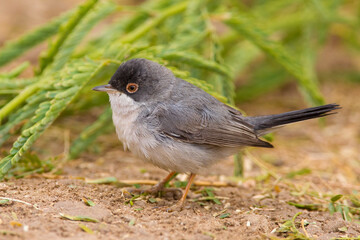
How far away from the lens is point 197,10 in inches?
203

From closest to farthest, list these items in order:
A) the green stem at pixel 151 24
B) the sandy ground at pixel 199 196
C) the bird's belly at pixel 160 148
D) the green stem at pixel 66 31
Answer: the sandy ground at pixel 199 196 → the bird's belly at pixel 160 148 → the green stem at pixel 66 31 → the green stem at pixel 151 24

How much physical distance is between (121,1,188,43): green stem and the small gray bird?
0.83 m

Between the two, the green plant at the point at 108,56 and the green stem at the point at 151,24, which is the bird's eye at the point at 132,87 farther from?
the green stem at the point at 151,24

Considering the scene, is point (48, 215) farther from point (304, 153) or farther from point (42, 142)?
point (304, 153)

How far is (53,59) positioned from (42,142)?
4.50 ft

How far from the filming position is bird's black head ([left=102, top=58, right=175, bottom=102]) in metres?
3.94

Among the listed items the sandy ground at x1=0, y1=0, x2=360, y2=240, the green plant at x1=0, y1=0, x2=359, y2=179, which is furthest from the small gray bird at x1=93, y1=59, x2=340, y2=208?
the sandy ground at x1=0, y1=0, x2=360, y2=240

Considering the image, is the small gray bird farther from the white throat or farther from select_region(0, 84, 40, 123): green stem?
select_region(0, 84, 40, 123): green stem

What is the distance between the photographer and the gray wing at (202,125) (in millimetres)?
3861

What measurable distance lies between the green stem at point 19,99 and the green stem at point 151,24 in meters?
1.11

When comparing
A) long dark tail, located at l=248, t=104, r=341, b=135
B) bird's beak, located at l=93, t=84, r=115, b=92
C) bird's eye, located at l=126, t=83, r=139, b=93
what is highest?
long dark tail, located at l=248, t=104, r=341, b=135

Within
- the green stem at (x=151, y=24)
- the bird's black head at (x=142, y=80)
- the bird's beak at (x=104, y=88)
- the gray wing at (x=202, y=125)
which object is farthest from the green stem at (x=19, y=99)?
the gray wing at (x=202, y=125)

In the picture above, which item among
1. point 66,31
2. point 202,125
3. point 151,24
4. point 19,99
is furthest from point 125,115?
point 151,24

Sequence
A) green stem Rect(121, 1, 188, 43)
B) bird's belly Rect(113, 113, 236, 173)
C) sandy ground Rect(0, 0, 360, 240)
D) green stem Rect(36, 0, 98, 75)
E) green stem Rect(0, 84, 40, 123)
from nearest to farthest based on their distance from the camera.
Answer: sandy ground Rect(0, 0, 360, 240) → bird's belly Rect(113, 113, 236, 173) → green stem Rect(0, 84, 40, 123) → green stem Rect(36, 0, 98, 75) → green stem Rect(121, 1, 188, 43)
